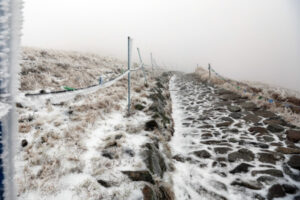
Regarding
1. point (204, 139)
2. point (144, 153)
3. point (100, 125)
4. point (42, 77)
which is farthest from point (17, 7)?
point (42, 77)

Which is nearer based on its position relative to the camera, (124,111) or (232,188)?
(232,188)

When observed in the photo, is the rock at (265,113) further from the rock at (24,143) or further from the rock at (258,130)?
the rock at (24,143)

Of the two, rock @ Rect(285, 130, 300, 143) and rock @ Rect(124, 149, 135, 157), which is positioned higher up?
rock @ Rect(124, 149, 135, 157)

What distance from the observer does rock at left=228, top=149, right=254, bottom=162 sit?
163 inches

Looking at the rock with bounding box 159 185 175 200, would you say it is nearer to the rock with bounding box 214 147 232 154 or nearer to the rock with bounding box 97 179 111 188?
the rock with bounding box 97 179 111 188

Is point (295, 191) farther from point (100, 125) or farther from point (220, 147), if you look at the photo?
point (100, 125)

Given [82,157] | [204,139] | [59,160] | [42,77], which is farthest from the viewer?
[42,77]

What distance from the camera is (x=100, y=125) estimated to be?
4.36 meters

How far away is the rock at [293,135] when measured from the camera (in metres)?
4.61

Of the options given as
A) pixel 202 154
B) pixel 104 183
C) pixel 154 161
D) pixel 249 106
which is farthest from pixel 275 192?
pixel 249 106

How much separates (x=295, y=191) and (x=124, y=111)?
462cm

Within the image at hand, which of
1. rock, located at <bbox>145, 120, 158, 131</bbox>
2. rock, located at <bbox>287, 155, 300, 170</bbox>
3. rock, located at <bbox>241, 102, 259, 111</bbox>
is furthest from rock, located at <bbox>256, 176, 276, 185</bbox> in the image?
rock, located at <bbox>241, 102, 259, 111</bbox>

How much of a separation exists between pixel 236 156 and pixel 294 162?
1.19m

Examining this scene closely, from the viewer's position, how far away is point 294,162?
3.77 meters
